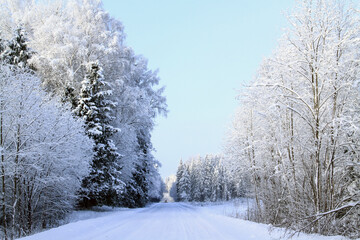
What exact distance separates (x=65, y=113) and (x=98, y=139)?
5.02 meters

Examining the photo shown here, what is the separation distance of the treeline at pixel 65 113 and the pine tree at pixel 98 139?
6 cm

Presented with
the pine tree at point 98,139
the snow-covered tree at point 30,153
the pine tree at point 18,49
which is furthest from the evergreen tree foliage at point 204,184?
the snow-covered tree at point 30,153

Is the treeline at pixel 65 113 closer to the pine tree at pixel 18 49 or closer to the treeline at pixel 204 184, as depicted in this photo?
the pine tree at pixel 18 49

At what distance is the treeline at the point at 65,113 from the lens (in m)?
9.38

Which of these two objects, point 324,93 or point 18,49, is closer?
point 324,93

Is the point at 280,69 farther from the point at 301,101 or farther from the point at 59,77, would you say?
the point at 59,77

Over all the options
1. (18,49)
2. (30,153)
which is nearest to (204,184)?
(18,49)

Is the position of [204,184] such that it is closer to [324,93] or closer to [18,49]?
[18,49]

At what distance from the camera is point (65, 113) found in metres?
12.4

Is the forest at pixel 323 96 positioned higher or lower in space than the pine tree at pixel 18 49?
lower

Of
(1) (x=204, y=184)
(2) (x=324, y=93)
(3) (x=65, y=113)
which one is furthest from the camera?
(1) (x=204, y=184)

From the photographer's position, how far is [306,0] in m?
7.31

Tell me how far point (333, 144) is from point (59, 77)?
1832cm

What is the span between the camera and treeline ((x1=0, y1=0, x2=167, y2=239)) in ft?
30.8
